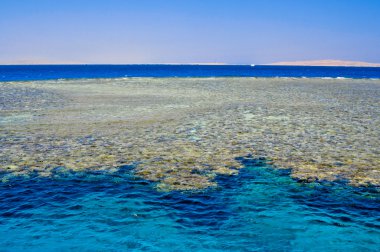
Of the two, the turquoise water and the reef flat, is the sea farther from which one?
the reef flat

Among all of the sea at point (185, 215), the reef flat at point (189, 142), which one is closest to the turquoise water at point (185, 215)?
the sea at point (185, 215)

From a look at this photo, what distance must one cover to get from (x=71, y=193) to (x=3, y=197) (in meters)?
1.95

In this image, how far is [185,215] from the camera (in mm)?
9867

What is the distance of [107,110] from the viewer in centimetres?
3011

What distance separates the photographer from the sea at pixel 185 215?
8.49 metres

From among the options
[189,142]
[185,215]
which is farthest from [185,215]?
[189,142]

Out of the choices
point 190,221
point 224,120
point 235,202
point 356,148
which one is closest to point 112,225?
point 190,221

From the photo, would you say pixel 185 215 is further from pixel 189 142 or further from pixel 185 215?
pixel 189 142

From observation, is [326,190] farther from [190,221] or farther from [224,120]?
[224,120]

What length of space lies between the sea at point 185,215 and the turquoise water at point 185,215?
0.08 feet

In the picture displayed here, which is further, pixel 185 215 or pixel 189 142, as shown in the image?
pixel 189 142

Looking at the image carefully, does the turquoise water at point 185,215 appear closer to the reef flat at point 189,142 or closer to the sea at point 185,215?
the sea at point 185,215

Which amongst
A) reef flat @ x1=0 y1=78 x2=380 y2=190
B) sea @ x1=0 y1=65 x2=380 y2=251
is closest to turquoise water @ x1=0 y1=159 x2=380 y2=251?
sea @ x1=0 y1=65 x2=380 y2=251

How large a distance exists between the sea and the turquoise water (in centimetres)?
2
